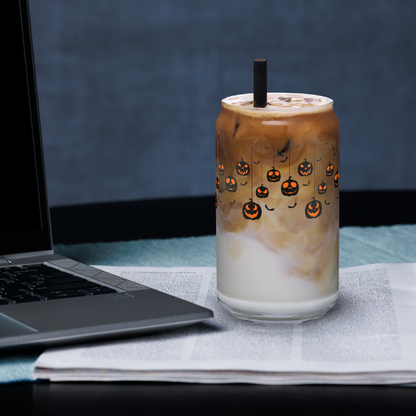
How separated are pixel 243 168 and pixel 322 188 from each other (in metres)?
0.07

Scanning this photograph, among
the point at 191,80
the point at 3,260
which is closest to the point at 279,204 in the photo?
the point at 3,260

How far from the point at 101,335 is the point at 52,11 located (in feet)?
7.56

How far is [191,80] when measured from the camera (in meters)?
2.71

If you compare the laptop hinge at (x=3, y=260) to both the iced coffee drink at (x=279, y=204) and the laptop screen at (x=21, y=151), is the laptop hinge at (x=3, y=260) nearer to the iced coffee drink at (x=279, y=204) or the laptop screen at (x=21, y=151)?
the laptop screen at (x=21, y=151)

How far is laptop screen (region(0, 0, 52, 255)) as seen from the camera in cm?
76

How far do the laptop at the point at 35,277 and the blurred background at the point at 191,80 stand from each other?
1.84 metres

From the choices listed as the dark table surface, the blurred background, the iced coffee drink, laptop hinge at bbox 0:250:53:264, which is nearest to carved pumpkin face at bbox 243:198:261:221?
the iced coffee drink

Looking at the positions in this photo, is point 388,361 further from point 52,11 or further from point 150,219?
point 52,11

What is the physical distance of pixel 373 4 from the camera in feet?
8.87

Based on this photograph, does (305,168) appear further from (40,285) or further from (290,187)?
(40,285)

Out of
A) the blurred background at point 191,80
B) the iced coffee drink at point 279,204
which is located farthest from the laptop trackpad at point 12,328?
the blurred background at point 191,80

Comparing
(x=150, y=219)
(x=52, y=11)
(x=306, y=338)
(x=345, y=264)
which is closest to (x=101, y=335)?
(x=306, y=338)

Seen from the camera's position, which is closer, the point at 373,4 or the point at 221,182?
the point at 221,182

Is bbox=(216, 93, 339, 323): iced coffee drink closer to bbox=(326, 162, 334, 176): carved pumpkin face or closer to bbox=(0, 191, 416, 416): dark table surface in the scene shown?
bbox=(326, 162, 334, 176): carved pumpkin face
